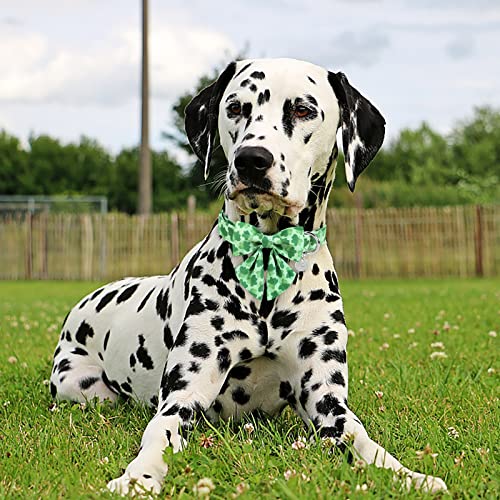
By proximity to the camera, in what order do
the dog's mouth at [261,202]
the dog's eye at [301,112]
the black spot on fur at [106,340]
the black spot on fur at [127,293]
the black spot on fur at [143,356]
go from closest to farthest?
the dog's mouth at [261,202], the dog's eye at [301,112], the black spot on fur at [143,356], the black spot on fur at [106,340], the black spot on fur at [127,293]

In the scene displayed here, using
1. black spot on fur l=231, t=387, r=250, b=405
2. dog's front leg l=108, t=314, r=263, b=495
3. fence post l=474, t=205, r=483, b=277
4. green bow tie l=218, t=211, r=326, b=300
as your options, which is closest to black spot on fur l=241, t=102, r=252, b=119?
green bow tie l=218, t=211, r=326, b=300

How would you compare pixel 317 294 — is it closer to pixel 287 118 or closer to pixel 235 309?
pixel 235 309

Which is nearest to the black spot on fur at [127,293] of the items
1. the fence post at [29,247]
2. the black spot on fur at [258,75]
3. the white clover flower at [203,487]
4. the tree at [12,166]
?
the black spot on fur at [258,75]

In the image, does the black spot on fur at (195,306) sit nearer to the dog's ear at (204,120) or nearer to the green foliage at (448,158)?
the dog's ear at (204,120)

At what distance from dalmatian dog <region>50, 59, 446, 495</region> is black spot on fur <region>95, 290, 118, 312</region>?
3.11ft

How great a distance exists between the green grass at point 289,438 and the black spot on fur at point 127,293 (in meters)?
0.70

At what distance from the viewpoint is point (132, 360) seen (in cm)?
490

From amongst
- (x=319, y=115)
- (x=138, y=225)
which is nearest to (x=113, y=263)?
(x=138, y=225)

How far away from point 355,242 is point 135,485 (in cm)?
2177

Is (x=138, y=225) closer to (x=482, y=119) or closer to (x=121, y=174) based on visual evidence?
(x=121, y=174)

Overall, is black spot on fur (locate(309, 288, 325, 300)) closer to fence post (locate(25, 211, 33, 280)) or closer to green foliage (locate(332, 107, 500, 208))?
fence post (locate(25, 211, 33, 280))

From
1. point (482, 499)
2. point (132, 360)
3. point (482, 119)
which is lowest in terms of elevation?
point (482, 499)

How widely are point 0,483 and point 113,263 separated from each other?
75.3 feet

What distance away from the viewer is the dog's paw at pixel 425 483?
3254 millimetres
